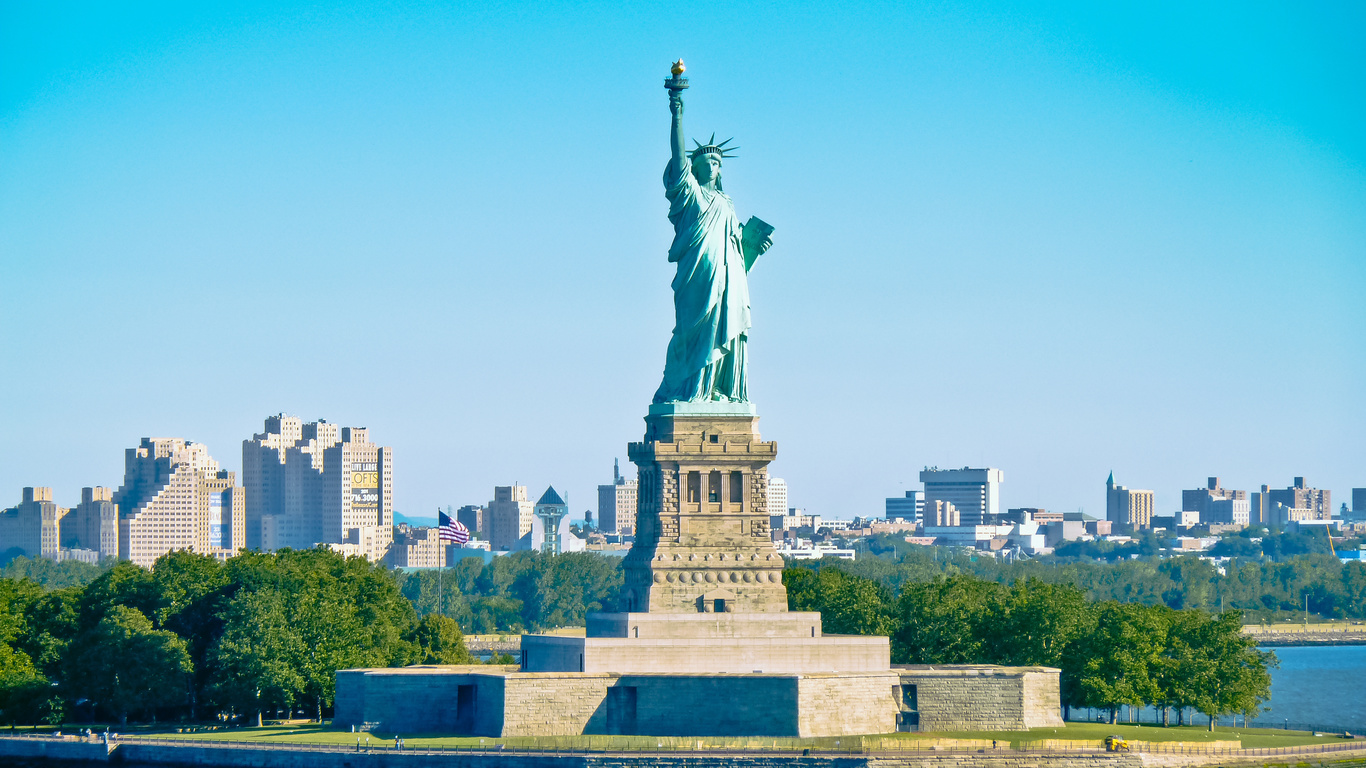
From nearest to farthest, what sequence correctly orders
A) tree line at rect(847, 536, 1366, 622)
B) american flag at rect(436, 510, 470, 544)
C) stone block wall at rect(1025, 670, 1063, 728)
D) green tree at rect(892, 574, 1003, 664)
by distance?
stone block wall at rect(1025, 670, 1063, 728) < green tree at rect(892, 574, 1003, 664) < american flag at rect(436, 510, 470, 544) < tree line at rect(847, 536, 1366, 622)

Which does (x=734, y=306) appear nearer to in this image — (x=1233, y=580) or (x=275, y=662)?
(x=275, y=662)

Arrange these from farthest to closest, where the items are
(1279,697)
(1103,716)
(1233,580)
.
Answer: (1233,580) → (1279,697) → (1103,716)

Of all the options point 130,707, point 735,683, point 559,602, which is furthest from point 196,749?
point 559,602

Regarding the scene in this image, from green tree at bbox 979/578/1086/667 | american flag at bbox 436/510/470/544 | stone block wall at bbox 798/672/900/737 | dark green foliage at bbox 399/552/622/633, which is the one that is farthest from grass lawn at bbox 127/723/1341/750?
dark green foliage at bbox 399/552/622/633

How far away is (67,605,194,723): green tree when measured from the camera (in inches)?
2827

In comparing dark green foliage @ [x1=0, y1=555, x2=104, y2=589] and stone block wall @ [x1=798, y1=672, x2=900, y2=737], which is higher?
stone block wall @ [x1=798, y1=672, x2=900, y2=737]

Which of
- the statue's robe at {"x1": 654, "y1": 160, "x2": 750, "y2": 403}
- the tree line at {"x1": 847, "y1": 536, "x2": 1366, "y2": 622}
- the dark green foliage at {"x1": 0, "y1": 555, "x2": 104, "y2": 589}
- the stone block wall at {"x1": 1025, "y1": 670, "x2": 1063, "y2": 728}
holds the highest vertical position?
the statue's robe at {"x1": 654, "y1": 160, "x2": 750, "y2": 403}

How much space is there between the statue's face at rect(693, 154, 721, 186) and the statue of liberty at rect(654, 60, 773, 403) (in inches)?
1.4

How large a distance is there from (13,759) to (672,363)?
25303 mm

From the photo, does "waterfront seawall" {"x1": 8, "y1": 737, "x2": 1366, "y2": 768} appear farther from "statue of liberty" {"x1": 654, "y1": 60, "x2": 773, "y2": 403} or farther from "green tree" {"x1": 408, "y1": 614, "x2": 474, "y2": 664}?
"green tree" {"x1": 408, "y1": 614, "x2": 474, "y2": 664}

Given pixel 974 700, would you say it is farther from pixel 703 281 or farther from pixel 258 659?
pixel 258 659

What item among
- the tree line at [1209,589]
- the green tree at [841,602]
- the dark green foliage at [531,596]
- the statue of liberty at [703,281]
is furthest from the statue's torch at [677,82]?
the tree line at [1209,589]

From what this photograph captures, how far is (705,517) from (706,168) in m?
12.0

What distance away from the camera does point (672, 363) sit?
227 ft
